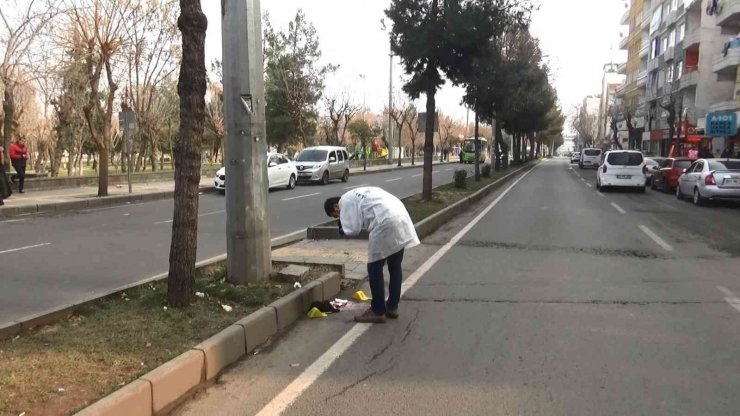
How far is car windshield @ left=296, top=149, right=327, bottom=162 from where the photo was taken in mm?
28172

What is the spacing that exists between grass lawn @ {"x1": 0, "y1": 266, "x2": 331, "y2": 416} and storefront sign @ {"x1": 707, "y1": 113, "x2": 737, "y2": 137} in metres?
31.5

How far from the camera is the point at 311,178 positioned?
88.3ft

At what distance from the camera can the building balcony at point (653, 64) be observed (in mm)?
53656

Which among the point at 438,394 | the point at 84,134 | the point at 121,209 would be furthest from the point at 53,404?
the point at 84,134

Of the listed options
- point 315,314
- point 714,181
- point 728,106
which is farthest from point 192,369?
point 728,106

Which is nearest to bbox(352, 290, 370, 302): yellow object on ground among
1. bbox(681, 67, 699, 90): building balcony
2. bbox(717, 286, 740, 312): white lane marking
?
bbox(717, 286, 740, 312): white lane marking

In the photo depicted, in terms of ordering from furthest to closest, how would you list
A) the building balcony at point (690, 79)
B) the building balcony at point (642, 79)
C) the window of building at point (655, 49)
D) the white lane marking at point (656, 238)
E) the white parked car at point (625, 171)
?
the building balcony at point (642, 79) → the window of building at point (655, 49) → the building balcony at point (690, 79) → the white parked car at point (625, 171) → the white lane marking at point (656, 238)

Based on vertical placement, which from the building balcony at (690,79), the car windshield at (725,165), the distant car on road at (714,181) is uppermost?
the building balcony at (690,79)

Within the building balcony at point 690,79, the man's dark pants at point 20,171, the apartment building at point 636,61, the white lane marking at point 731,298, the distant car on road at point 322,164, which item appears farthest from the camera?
the apartment building at point 636,61

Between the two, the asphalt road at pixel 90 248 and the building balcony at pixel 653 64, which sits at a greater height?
the building balcony at pixel 653 64

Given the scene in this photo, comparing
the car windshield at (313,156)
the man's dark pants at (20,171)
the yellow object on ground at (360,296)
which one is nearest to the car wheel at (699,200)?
the yellow object on ground at (360,296)

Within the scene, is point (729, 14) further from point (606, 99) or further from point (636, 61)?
point (606, 99)

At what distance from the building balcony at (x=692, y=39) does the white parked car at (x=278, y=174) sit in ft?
104

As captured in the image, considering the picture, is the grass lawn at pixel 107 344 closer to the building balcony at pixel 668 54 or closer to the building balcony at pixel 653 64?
the building balcony at pixel 668 54
